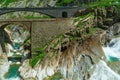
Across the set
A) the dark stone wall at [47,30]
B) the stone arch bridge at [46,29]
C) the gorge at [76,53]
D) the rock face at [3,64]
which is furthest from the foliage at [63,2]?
the dark stone wall at [47,30]

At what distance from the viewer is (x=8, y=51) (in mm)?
112750

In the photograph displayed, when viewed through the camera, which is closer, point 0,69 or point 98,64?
point 98,64

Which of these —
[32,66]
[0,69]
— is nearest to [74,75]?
[32,66]

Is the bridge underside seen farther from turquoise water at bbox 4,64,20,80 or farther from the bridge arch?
turquoise water at bbox 4,64,20,80

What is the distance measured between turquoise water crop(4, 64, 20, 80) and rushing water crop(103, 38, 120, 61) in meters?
22.9

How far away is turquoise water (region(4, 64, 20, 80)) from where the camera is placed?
88181 millimetres

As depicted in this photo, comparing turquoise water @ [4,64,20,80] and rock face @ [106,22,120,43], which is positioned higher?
rock face @ [106,22,120,43]

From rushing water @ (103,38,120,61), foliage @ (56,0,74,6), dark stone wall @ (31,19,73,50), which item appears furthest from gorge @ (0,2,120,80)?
foliage @ (56,0,74,6)

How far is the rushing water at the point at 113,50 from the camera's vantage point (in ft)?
313

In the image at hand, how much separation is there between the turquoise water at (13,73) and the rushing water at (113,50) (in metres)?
22.9

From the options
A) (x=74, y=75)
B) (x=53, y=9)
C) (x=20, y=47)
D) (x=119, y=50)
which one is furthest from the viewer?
(x=20, y=47)

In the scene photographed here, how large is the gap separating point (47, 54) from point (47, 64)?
3435mm

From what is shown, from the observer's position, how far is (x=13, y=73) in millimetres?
91875

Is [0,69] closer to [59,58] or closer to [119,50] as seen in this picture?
[59,58]
